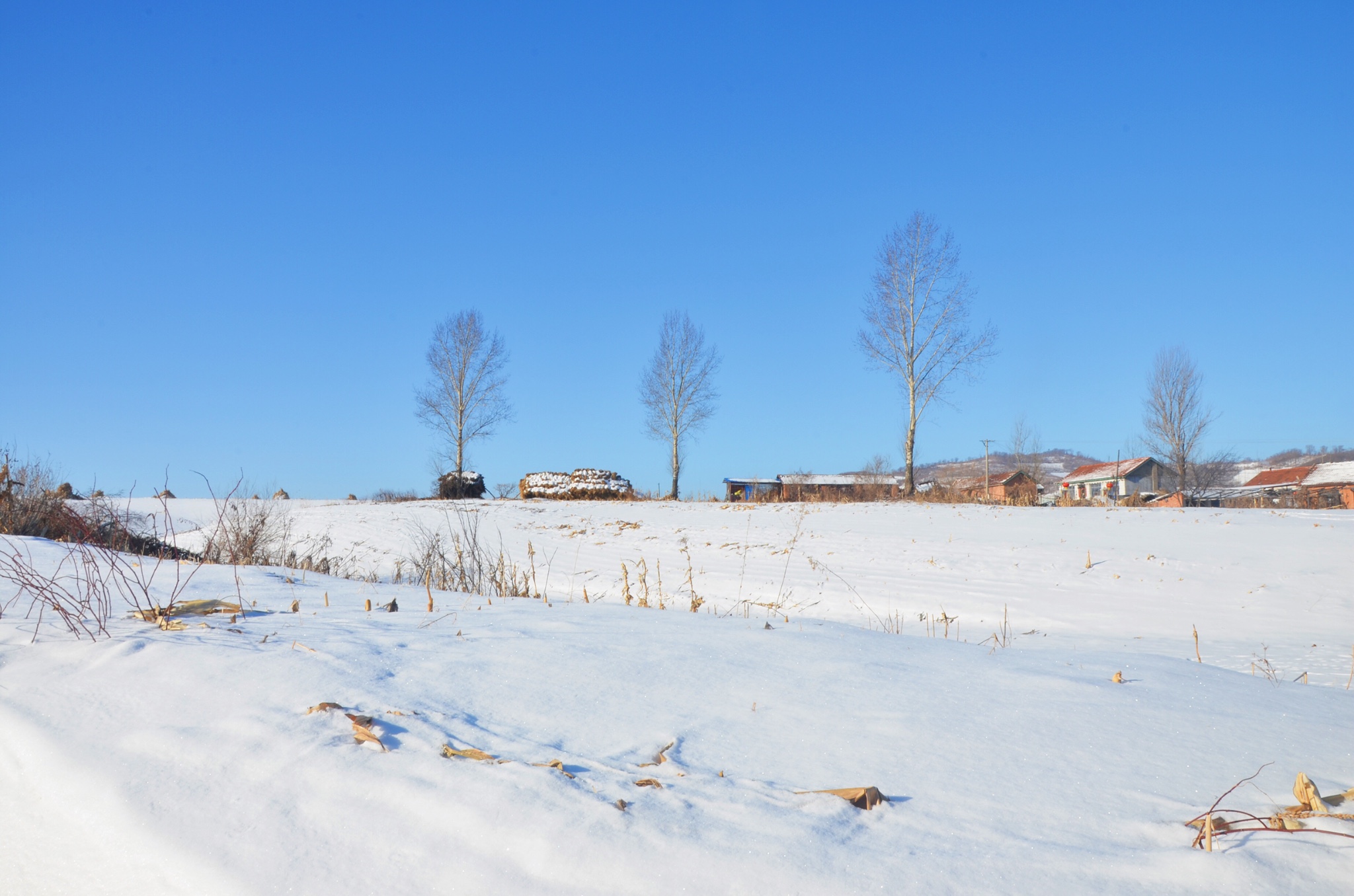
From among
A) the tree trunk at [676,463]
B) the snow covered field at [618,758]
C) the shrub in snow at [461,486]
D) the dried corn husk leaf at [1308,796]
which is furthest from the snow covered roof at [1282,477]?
the dried corn husk leaf at [1308,796]

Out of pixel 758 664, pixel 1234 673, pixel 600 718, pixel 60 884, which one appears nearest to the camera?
pixel 60 884

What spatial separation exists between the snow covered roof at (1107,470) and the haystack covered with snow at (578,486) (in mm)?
37058

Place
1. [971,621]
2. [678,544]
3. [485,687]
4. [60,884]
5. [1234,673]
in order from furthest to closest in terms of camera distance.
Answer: [678,544]
[971,621]
[1234,673]
[485,687]
[60,884]

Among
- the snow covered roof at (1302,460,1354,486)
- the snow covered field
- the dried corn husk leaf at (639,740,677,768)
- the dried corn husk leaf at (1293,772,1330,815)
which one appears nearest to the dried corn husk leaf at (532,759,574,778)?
the snow covered field

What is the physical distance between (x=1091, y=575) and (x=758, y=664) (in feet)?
21.4

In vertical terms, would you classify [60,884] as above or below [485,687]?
below

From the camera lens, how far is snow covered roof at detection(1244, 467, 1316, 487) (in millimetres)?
50562

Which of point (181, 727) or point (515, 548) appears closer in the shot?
point (181, 727)

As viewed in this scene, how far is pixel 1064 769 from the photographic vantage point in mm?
1856

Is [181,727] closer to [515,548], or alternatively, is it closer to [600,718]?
[600,718]

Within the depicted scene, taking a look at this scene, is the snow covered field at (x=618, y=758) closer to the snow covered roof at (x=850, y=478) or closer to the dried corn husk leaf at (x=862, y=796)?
the dried corn husk leaf at (x=862, y=796)

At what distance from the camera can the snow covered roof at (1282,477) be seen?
50562mm

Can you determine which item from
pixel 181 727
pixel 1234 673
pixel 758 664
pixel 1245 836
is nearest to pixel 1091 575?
pixel 1234 673

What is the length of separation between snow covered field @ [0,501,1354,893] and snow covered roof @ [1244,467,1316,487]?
60583 mm
